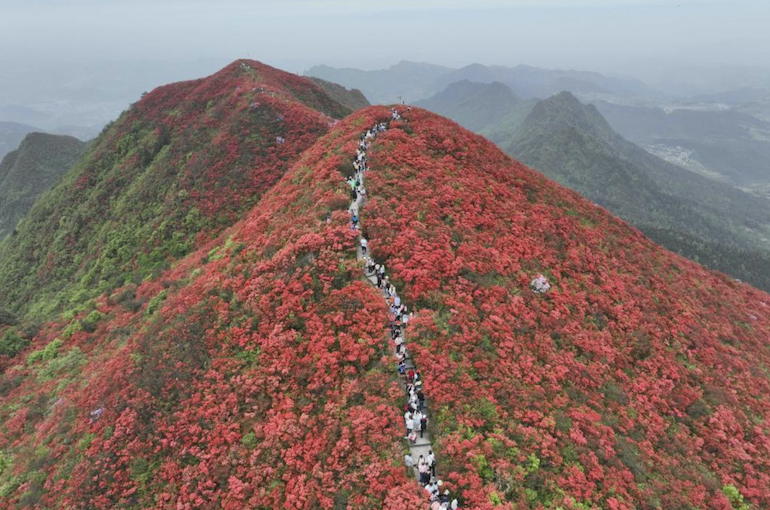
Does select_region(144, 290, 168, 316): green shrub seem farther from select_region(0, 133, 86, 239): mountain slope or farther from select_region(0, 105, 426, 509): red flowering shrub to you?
select_region(0, 133, 86, 239): mountain slope

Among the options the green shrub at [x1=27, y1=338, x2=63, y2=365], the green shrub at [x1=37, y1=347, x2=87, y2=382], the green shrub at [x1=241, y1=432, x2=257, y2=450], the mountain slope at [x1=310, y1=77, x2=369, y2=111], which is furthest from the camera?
the mountain slope at [x1=310, y1=77, x2=369, y2=111]

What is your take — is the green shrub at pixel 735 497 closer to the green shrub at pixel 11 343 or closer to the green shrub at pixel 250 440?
the green shrub at pixel 250 440

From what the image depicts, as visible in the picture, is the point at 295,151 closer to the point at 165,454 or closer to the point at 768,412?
the point at 165,454

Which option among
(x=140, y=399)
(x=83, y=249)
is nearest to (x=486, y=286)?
(x=140, y=399)

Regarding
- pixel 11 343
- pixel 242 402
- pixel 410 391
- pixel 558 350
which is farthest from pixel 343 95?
pixel 410 391

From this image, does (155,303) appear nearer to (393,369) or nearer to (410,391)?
(393,369)

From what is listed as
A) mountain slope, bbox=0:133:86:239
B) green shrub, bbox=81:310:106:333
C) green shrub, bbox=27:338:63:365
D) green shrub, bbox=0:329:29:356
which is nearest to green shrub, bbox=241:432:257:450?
green shrub, bbox=81:310:106:333
